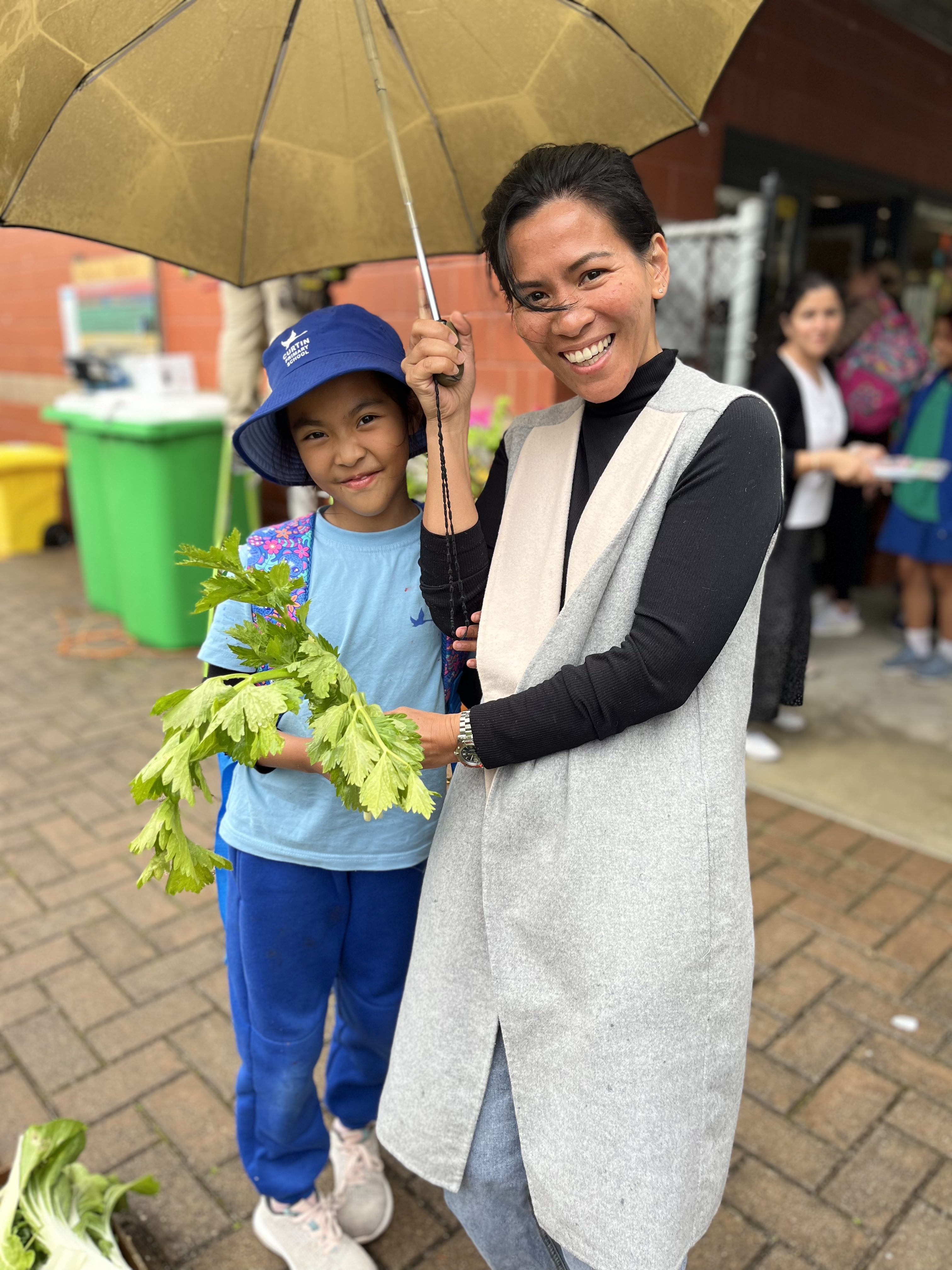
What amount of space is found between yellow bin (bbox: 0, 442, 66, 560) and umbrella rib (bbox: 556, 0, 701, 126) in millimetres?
7288

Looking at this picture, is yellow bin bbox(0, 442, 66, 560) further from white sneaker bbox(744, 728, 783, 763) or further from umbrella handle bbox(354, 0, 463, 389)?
umbrella handle bbox(354, 0, 463, 389)

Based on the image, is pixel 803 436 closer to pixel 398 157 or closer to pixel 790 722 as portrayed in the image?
pixel 790 722

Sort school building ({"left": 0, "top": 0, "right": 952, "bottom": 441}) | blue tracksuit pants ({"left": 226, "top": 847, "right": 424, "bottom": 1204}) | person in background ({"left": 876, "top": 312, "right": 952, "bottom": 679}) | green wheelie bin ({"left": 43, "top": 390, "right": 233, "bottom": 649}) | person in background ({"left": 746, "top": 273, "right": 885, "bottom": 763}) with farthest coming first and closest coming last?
green wheelie bin ({"left": 43, "top": 390, "right": 233, "bottom": 649}), person in background ({"left": 876, "top": 312, "right": 952, "bottom": 679}), school building ({"left": 0, "top": 0, "right": 952, "bottom": 441}), person in background ({"left": 746, "top": 273, "right": 885, "bottom": 763}), blue tracksuit pants ({"left": 226, "top": 847, "right": 424, "bottom": 1204})

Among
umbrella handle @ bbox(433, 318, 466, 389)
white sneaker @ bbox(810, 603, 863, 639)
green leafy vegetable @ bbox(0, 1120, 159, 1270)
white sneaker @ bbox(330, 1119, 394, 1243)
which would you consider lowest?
white sneaker @ bbox(810, 603, 863, 639)

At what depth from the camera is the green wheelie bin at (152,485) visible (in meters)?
5.46

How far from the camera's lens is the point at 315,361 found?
158 centimetres

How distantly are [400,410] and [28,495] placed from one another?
7.41m

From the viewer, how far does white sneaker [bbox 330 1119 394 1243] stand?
2121 mm

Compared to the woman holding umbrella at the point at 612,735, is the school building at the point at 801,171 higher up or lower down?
higher up

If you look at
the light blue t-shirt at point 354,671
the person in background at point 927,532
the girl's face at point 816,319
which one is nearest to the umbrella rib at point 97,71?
the light blue t-shirt at point 354,671

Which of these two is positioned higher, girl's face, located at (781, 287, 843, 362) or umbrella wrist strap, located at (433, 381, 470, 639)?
girl's face, located at (781, 287, 843, 362)

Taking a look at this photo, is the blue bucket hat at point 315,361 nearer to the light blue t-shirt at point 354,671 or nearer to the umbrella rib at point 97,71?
the light blue t-shirt at point 354,671

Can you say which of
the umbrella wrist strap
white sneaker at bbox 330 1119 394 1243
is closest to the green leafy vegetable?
white sneaker at bbox 330 1119 394 1243

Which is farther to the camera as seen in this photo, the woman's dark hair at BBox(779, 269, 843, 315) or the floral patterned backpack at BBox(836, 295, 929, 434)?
the floral patterned backpack at BBox(836, 295, 929, 434)
